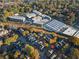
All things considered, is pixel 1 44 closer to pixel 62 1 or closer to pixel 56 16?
pixel 56 16

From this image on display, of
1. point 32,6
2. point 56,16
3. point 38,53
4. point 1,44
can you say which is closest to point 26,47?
point 38,53

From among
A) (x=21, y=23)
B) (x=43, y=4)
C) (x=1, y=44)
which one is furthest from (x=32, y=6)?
(x=1, y=44)

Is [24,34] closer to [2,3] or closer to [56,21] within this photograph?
[56,21]

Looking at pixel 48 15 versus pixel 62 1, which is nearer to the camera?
pixel 48 15

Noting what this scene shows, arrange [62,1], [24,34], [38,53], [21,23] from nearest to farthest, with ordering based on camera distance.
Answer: [38,53], [24,34], [21,23], [62,1]

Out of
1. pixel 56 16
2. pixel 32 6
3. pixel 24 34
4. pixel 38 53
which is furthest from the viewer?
pixel 32 6

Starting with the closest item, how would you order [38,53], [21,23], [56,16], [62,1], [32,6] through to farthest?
[38,53], [21,23], [56,16], [32,6], [62,1]
